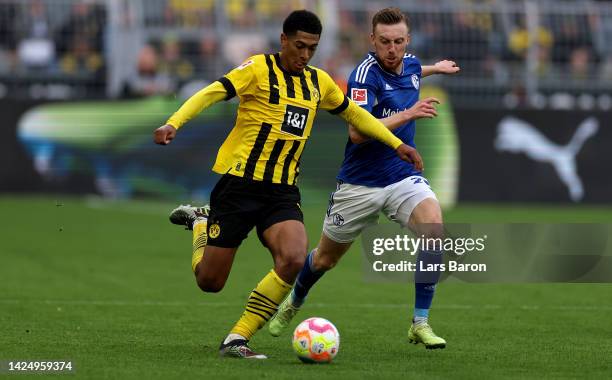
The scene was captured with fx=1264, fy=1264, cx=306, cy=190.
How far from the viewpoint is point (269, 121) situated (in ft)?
26.8

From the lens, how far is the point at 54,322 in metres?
9.58

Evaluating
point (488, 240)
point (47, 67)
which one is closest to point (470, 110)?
point (47, 67)

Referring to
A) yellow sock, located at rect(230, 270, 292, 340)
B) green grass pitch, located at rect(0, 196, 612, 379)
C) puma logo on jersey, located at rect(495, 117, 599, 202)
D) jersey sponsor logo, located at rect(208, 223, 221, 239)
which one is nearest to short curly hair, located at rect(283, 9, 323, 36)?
jersey sponsor logo, located at rect(208, 223, 221, 239)

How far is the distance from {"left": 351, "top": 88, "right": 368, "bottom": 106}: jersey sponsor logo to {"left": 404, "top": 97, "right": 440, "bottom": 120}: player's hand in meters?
0.37

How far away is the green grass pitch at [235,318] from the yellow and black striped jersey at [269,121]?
1.22 m

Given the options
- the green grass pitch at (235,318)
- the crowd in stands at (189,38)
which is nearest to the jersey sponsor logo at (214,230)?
the green grass pitch at (235,318)

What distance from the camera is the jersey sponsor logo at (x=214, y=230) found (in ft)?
26.9

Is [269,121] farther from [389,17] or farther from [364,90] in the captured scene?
[389,17]

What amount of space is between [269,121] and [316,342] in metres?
1.48

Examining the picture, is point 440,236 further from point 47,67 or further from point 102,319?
point 47,67

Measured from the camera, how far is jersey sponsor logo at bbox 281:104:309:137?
8.18 meters

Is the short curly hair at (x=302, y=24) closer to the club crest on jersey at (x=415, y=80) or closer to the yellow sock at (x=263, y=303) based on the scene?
the club crest on jersey at (x=415, y=80)

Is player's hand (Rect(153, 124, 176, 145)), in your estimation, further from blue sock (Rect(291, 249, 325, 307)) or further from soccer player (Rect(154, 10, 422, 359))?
blue sock (Rect(291, 249, 325, 307))

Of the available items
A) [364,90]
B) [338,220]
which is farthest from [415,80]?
[338,220]
